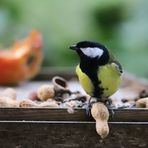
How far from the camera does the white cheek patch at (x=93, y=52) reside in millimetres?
2477

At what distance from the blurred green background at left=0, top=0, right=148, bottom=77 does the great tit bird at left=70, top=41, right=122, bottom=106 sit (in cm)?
286

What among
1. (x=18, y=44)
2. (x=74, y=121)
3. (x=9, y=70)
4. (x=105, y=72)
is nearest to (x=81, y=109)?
(x=74, y=121)

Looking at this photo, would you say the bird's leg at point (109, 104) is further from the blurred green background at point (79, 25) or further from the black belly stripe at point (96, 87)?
the blurred green background at point (79, 25)

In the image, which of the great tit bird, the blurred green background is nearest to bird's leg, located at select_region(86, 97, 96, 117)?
the great tit bird

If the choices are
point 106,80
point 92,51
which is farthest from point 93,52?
point 106,80

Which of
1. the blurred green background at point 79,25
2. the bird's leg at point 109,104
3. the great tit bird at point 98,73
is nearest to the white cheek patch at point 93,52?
the great tit bird at point 98,73

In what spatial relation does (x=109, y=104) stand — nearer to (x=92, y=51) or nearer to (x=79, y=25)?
(x=92, y=51)

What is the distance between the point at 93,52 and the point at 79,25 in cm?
347

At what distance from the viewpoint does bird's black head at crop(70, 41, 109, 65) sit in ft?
8.05

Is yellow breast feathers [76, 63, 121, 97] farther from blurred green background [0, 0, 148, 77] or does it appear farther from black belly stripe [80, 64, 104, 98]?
blurred green background [0, 0, 148, 77]

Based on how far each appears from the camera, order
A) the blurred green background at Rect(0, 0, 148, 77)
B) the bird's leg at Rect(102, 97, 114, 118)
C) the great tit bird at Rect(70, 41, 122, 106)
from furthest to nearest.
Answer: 1. the blurred green background at Rect(0, 0, 148, 77)
2. the great tit bird at Rect(70, 41, 122, 106)
3. the bird's leg at Rect(102, 97, 114, 118)

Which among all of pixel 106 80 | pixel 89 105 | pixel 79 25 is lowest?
pixel 89 105

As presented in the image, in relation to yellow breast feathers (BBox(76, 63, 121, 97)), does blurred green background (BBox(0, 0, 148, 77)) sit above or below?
above

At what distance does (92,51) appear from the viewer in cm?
249
